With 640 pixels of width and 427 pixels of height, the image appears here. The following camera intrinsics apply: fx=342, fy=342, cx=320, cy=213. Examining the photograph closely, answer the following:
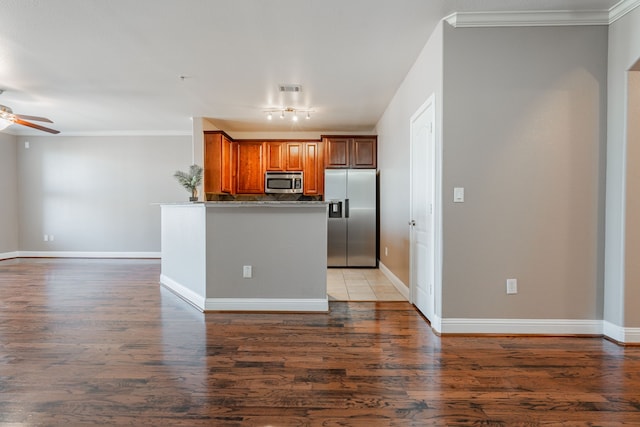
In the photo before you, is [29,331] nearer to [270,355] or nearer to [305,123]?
[270,355]

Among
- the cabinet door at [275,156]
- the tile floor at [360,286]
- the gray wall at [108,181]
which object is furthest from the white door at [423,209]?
the gray wall at [108,181]

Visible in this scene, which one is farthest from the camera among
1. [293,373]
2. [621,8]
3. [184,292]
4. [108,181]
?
[108,181]

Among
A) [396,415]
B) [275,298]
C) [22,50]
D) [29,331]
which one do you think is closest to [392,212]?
[275,298]

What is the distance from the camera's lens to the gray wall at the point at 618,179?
2.54 m

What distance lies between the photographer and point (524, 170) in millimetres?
2701

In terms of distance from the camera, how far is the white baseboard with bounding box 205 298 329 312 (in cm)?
335

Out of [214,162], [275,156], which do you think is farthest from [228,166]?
[275,156]

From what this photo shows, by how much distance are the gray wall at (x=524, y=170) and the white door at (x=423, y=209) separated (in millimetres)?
270

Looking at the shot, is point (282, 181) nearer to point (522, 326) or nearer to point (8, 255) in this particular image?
point (522, 326)

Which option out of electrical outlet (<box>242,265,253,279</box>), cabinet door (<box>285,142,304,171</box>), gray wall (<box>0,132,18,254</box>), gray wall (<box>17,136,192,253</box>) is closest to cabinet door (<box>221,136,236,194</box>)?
cabinet door (<box>285,142,304,171</box>)

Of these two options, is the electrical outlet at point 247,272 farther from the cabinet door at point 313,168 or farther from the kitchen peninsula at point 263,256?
the cabinet door at point 313,168

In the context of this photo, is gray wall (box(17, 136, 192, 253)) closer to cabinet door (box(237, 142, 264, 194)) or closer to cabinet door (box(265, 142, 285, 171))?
cabinet door (box(237, 142, 264, 194))

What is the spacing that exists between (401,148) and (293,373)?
2.97 metres

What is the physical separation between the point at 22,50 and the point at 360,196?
15.0 ft
